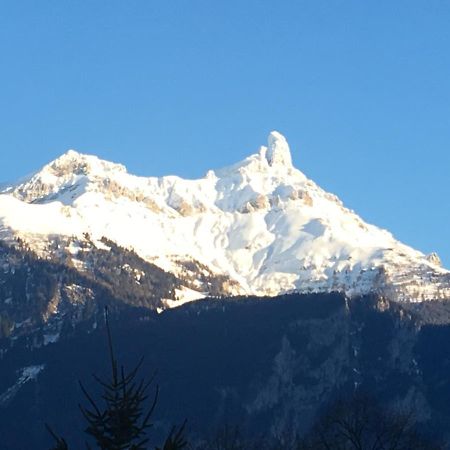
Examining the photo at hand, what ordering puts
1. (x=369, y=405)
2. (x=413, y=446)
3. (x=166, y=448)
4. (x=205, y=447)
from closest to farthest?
1. (x=166, y=448)
2. (x=413, y=446)
3. (x=369, y=405)
4. (x=205, y=447)

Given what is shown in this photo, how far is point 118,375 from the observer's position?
40719 millimetres

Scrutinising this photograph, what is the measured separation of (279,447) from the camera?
527ft

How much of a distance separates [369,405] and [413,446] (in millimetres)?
14632

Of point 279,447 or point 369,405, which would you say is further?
point 279,447

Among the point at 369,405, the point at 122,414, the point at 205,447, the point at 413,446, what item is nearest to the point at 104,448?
the point at 122,414

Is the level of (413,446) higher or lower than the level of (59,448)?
higher

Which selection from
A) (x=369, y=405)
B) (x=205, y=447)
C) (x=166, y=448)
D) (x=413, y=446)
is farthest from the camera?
(x=205, y=447)

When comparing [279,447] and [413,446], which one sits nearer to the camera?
[413,446]

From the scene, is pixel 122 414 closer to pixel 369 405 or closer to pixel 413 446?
pixel 413 446

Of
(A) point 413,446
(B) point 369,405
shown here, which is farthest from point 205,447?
(A) point 413,446

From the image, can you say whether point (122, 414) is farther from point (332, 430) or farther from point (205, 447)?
point (205, 447)

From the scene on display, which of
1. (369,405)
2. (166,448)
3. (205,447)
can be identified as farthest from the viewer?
(205,447)

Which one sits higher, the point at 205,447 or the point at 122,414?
the point at 205,447

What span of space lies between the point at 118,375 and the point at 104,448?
233 centimetres
